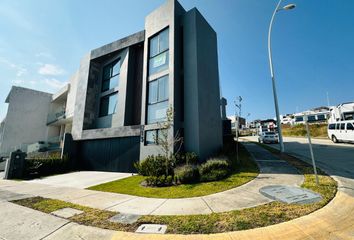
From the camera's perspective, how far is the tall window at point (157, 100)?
42.1 feet

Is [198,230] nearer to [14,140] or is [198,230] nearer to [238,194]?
[238,194]

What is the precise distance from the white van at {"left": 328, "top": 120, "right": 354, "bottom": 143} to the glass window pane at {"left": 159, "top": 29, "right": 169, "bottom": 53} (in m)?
20.6

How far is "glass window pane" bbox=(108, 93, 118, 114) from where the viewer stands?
1726cm

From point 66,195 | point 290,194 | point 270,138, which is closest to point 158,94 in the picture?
point 66,195

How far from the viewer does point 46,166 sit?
1540cm

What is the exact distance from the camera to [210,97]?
46.1ft

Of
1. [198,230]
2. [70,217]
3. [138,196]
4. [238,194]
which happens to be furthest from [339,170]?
[70,217]

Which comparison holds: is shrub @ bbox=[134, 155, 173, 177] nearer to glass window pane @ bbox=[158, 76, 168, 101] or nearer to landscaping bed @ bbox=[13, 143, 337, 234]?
glass window pane @ bbox=[158, 76, 168, 101]

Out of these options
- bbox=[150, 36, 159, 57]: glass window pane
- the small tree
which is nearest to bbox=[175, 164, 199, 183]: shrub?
the small tree

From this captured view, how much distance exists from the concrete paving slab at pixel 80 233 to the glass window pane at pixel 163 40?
499 inches

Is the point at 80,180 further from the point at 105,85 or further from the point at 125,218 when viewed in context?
the point at 105,85

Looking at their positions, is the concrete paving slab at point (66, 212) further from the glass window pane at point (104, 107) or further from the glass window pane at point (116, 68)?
the glass window pane at point (116, 68)

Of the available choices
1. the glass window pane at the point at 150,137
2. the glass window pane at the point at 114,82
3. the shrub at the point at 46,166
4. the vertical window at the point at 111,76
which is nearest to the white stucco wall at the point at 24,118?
the shrub at the point at 46,166

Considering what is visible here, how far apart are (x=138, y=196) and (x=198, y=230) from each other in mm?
3875
